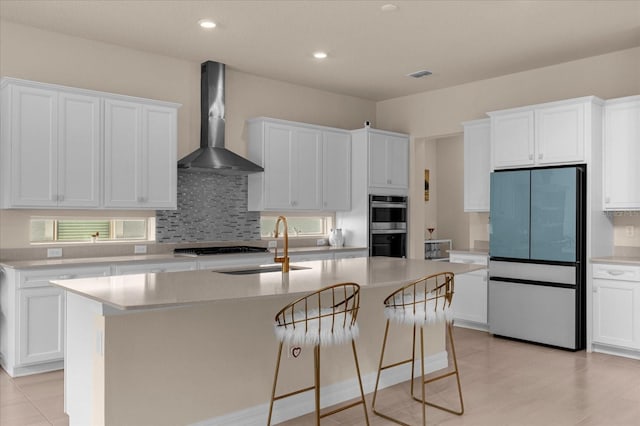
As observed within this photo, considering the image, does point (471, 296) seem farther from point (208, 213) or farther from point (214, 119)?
point (214, 119)

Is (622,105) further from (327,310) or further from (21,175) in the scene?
(21,175)

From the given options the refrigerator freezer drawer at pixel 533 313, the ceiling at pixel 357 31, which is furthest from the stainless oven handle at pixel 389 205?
the refrigerator freezer drawer at pixel 533 313

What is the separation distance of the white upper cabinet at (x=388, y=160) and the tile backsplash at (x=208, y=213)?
5.44 ft

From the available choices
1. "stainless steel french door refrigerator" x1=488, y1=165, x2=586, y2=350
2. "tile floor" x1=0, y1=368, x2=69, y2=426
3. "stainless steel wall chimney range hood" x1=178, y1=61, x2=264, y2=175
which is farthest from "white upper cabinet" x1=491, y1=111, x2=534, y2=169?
"tile floor" x1=0, y1=368, x2=69, y2=426

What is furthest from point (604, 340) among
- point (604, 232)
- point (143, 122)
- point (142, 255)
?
point (143, 122)

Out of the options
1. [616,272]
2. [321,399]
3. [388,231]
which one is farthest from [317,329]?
[388,231]

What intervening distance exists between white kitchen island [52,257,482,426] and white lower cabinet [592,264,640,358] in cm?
224

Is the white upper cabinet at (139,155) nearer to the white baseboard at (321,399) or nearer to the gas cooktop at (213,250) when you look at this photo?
the gas cooktop at (213,250)

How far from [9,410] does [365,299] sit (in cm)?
253

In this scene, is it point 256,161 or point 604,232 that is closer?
point 604,232

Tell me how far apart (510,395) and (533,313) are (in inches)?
67.0

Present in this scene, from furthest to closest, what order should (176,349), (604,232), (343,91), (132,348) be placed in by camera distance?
(343,91), (604,232), (176,349), (132,348)

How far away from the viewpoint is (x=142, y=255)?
5.25m

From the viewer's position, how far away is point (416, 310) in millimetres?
3316
